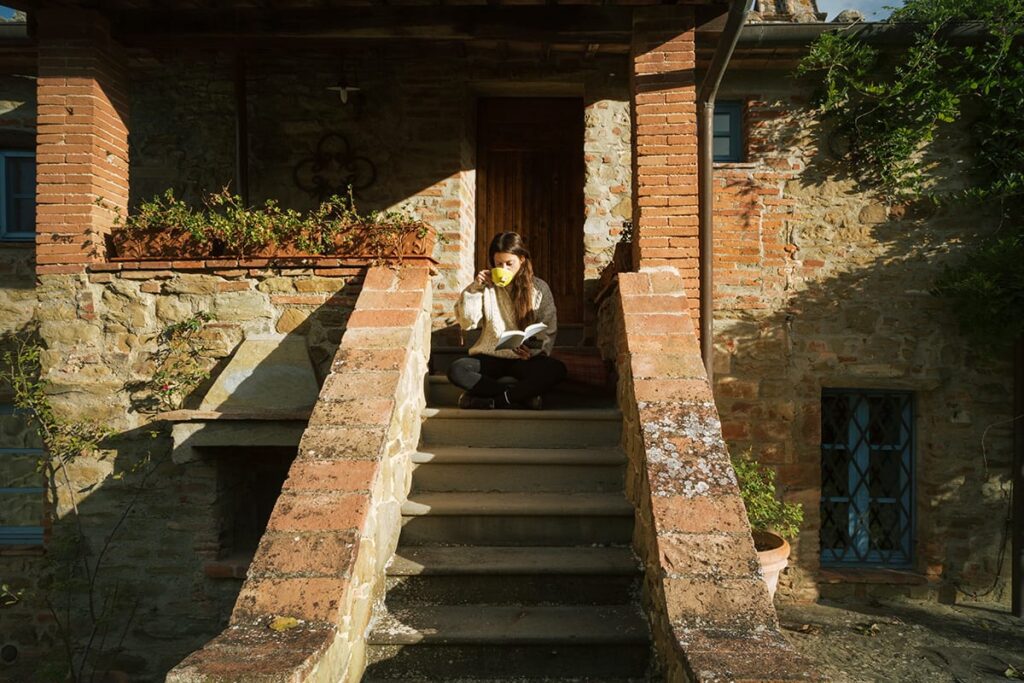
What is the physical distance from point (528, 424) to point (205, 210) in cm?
441

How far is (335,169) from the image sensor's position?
23.3ft

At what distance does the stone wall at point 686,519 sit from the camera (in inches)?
94.7

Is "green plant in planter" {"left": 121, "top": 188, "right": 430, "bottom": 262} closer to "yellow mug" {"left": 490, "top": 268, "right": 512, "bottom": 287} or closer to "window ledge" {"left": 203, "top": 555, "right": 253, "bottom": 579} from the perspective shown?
"yellow mug" {"left": 490, "top": 268, "right": 512, "bottom": 287}

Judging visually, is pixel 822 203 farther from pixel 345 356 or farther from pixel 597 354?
pixel 345 356

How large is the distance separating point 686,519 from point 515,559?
93cm

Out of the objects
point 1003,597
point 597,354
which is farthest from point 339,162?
point 1003,597

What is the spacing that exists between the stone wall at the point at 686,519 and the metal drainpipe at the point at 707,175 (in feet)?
4.65

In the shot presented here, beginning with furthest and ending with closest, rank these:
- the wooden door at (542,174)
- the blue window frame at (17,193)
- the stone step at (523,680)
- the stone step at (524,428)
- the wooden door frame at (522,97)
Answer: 1. the wooden door at (542,174)
2. the blue window frame at (17,193)
3. the wooden door frame at (522,97)
4. the stone step at (524,428)
5. the stone step at (523,680)

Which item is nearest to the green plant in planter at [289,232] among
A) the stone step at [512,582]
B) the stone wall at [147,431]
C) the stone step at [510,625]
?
the stone wall at [147,431]

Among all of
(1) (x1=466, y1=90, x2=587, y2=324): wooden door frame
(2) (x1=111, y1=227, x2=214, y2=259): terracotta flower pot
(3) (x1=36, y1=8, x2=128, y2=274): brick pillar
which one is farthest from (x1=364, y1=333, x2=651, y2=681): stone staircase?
(1) (x1=466, y1=90, x2=587, y2=324): wooden door frame

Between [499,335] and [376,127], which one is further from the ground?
[376,127]

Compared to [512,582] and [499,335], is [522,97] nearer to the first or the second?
[499,335]

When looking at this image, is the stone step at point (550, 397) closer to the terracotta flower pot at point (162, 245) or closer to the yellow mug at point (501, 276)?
the yellow mug at point (501, 276)

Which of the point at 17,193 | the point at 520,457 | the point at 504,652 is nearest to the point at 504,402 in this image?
the point at 520,457
